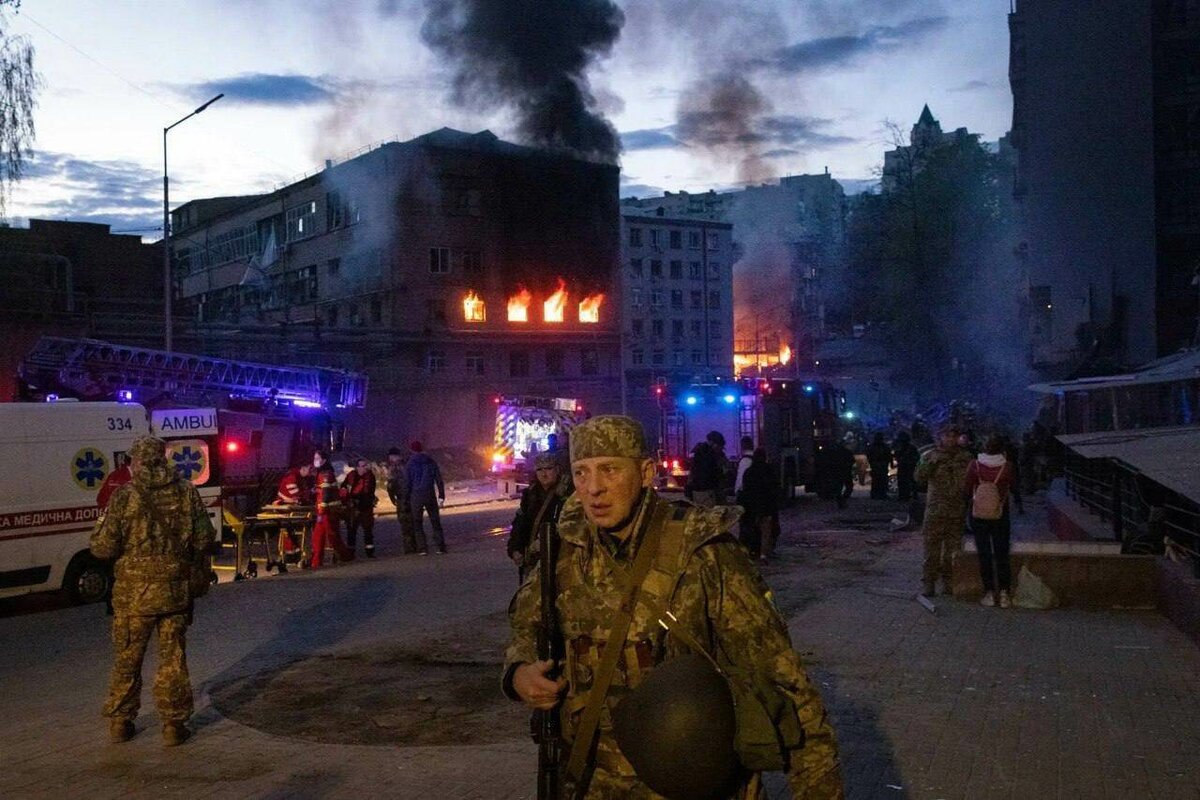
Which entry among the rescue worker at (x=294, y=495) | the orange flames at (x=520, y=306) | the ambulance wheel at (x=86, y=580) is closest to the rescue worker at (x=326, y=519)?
the rescue worker at (x=294, y=495)

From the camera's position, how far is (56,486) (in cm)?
1355

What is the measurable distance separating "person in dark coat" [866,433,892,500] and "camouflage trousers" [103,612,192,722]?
2077 cm

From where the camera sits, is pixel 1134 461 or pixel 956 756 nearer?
pixel 956 756

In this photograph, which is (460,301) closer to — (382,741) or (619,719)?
(382,741)

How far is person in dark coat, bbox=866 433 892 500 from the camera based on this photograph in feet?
85.4

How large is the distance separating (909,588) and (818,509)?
469 inches

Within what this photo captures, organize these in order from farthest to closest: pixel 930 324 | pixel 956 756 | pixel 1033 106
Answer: pixel 930 324, pixel 1033 106, pixel 956 756

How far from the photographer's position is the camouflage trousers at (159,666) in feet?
23.2

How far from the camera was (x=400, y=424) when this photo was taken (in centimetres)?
4978

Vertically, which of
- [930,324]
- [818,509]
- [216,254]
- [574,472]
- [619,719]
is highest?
[216,254]

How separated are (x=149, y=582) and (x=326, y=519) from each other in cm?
1028

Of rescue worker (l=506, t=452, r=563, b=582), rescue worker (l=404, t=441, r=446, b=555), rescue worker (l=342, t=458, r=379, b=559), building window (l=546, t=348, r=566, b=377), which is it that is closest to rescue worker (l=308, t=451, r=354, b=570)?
rescue worker (l=342, t=458, r=379, b=559)

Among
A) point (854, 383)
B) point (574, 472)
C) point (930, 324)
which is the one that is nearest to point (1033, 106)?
point (930, 324)

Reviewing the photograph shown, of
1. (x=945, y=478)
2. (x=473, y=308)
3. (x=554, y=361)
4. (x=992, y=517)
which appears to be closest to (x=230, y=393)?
(x=945, y=478)
